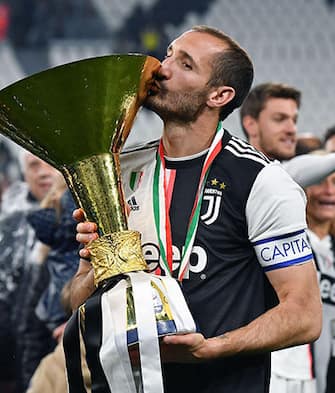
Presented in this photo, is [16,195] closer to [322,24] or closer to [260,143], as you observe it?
[260,143]

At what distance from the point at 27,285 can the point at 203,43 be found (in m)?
3.33

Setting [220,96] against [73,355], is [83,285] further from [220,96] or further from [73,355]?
[220,96]

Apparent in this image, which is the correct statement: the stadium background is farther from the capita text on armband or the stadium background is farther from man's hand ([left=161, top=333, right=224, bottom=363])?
man's hand ([left=161, top=333, right=224, bottom=363])

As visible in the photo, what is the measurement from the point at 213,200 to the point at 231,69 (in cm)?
46

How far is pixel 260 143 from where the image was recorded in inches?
211

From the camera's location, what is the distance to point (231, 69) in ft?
11.5

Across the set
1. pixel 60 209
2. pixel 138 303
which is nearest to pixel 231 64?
pixel 138 303

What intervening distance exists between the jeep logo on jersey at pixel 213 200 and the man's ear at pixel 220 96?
277 mm

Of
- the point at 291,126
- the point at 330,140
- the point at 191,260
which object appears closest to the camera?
the point at 191,260

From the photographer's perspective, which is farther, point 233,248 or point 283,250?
point 233,248

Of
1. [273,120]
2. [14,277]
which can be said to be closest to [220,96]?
[273,120]

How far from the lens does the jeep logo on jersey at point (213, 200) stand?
3.33 meters

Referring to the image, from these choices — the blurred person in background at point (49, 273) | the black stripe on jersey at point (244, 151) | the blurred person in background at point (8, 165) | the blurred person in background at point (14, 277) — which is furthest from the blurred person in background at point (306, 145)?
the blurred person in background at point (8, 165)

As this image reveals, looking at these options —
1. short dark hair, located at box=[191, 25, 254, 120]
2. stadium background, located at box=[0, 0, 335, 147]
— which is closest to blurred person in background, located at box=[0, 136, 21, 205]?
stadium background, located at box=[0, 0, 335, 147]
